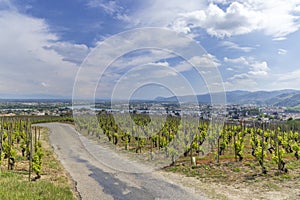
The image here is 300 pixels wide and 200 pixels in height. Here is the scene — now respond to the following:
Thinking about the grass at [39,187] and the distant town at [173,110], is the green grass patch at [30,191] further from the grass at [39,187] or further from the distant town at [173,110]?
the distant town at [173,110]

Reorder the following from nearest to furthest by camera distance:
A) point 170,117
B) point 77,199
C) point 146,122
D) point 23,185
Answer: point 77,199 < point 23,185 < point 146,122 < point 170,117

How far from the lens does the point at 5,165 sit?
12.3 meters

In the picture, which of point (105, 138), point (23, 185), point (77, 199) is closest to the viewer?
point (77, 199)

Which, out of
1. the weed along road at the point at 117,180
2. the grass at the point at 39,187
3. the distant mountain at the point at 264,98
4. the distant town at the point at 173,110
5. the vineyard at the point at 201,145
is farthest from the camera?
the distant mountain at the point at 264,98

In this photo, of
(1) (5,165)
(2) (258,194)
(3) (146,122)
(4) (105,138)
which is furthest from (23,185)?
(3) (146,122)

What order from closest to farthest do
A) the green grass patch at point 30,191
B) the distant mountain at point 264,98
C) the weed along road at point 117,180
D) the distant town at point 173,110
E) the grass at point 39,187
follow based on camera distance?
the green grass patch at point 30,191
the grass at point 39,187
the weed along road at point 117,180
the distant town at point 173,110
the distant mountain at point 264,98

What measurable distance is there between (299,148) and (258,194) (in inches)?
262

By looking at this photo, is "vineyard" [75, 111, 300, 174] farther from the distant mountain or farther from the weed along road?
the distant mountain

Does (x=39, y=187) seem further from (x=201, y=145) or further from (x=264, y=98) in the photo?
(x=264, y=98)

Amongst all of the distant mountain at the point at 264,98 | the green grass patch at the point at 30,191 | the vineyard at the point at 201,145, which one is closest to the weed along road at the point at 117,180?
the green grass patch at the point at 30,191

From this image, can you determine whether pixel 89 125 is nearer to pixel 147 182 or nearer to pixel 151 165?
pixel 151 165

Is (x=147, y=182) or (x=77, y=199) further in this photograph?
(x=147, y=182)

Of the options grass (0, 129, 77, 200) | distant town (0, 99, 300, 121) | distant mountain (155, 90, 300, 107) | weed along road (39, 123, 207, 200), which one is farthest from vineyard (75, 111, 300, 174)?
distant mountain (155, 90, 300, 107)

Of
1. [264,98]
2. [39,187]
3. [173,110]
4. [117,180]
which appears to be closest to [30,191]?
[39,187]
